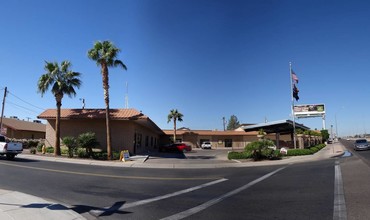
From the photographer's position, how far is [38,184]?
12.6 meters

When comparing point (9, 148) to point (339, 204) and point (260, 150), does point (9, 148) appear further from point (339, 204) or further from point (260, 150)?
point (339, 204)

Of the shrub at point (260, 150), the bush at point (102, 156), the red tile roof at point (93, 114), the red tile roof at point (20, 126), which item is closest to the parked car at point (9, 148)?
the bush at point (102, 156)

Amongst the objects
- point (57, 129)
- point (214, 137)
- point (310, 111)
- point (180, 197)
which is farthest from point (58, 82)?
point (310, 111)

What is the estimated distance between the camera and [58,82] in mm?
29922

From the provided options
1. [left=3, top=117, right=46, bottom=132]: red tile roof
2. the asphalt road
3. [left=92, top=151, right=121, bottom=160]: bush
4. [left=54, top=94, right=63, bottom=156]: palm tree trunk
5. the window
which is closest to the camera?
the asphalt road

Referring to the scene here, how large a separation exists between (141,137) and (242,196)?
28552 mm

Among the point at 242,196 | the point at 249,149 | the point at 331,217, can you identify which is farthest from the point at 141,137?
the point at 331,217

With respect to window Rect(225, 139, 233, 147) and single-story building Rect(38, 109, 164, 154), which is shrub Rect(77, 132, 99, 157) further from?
window Rect(225, 139, 233, 147)

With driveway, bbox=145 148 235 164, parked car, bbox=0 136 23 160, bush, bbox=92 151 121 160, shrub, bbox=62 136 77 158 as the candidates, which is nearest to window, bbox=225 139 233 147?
driveway, bbox=145 148 235 164

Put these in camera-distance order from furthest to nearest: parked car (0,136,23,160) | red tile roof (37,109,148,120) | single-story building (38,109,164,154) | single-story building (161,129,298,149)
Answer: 1. single-story building (161,129,298,149)
2. single-story building (38,109,164,154)
3. red tile roof (37,109,148,120)
4. parked car (0,136,23,160)

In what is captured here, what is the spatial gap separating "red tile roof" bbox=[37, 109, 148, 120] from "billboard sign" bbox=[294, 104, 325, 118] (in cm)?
5159

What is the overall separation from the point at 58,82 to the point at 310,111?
207ft

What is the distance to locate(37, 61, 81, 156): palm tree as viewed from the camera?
29766 mm

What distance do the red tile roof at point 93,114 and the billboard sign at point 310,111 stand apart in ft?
169
